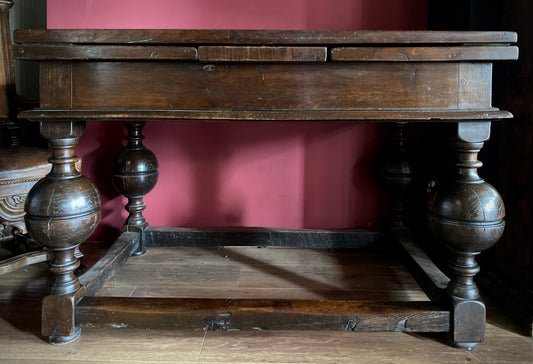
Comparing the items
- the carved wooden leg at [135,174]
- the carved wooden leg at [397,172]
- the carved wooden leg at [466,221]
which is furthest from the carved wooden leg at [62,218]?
the carved wooden leg at [397,172]

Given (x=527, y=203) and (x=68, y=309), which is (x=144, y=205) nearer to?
(x=68, y=309)

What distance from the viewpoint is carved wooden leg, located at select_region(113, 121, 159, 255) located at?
1.69m

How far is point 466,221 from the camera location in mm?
1022

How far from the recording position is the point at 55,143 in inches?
41.2

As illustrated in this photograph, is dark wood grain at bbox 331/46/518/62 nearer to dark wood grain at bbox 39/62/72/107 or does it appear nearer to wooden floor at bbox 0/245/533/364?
dark wood grain at bbox 39/62/72/107

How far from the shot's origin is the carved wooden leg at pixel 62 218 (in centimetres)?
102

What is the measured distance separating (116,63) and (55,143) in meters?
0.27

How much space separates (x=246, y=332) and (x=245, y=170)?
88cm

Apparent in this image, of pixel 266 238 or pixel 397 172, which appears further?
pixel 266 238

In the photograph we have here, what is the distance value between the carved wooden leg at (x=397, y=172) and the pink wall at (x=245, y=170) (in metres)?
0.13

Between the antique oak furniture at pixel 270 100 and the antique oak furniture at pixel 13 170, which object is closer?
the antique oak furniture at pixel 270 100

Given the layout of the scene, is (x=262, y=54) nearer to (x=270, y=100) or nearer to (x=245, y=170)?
(x=270, y=100)

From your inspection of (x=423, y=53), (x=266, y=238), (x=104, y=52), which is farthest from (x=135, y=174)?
(x=423, y=53)

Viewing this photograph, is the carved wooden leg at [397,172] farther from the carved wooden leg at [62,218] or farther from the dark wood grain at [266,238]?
the carved wooden leg at [62,218]
